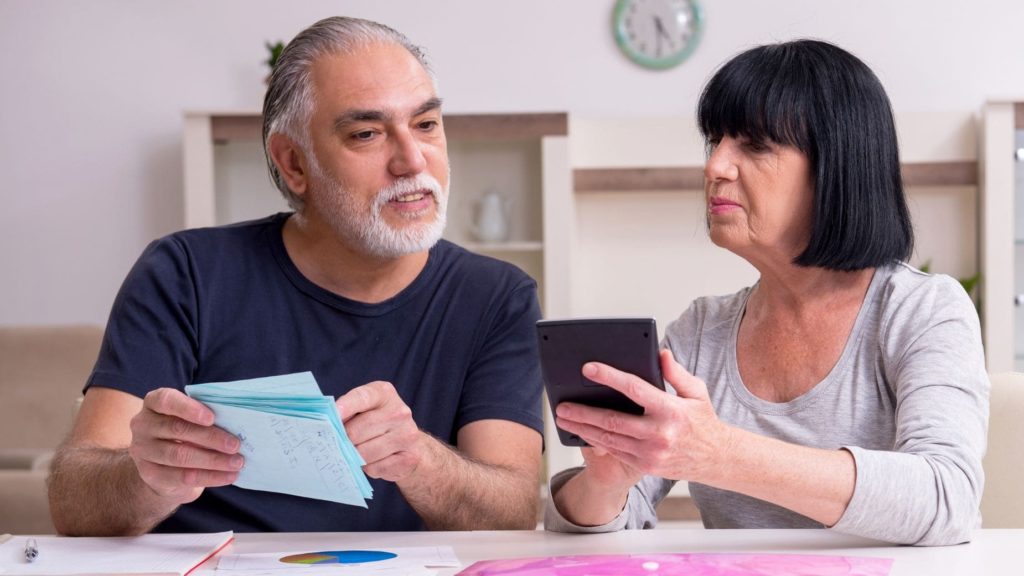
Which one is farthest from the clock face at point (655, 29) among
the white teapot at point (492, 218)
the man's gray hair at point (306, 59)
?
the man's gray hair at point (306, 59)

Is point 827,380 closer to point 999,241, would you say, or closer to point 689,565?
point 689,565

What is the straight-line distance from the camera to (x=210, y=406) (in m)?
1.29

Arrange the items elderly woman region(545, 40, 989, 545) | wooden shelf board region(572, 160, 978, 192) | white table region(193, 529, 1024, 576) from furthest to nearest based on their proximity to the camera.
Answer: wooden shelf board region(572, 160, 978, 192) < elderly woman region(545, 40, 989, 545) < white table region(193, 529, 1024, 576)

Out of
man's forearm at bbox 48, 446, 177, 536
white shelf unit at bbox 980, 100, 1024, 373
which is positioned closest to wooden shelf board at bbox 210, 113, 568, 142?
white shelf unit at bbox 980, 100, 1024, 373

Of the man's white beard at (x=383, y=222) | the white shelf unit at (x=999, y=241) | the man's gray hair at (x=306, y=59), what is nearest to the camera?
the man's white beard at (x=383, y=222)

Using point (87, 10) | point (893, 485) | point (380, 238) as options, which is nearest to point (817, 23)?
point (87, 10)

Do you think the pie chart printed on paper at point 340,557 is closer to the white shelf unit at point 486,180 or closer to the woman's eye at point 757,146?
the woman's eye at point 757,146

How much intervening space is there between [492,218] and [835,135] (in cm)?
309

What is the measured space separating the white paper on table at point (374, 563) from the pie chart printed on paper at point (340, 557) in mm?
12

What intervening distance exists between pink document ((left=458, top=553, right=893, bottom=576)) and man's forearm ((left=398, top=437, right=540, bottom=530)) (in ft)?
0.85

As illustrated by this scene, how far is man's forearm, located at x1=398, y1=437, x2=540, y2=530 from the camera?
5.19ft

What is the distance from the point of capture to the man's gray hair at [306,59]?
76.2 inches

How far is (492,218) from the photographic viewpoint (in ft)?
15.2

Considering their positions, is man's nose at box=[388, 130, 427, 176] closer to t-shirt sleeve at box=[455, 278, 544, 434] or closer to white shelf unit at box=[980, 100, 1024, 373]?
t-shirt sleeve at box=[455, 278, 544, 434]
